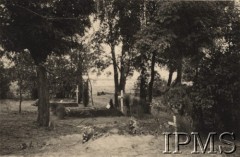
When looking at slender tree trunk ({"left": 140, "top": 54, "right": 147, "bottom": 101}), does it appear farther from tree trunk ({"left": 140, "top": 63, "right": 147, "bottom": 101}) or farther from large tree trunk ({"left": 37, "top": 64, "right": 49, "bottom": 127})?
large tree trunk ({"left": 37, "top": 64, "right": 49, "bottom": 127})

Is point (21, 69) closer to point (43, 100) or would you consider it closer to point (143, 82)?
point (43, 100)

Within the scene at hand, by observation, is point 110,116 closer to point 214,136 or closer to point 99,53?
point 99,53

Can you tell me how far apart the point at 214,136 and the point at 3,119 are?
39.7ft

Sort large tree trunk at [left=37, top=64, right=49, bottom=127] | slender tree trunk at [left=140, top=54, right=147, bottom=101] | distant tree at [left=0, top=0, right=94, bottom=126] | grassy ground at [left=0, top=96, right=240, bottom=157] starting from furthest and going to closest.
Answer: slender tree trunk at [left=140, top=54, right=147, bottom=101], large tree trunk at [left=37, top=64, right=49, bottom=127], distant tree at [left=0, top=0, right=94, bottom=126], grassy ground at [left=0, top=96, right=240, bottom=157]

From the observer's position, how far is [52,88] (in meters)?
35.5

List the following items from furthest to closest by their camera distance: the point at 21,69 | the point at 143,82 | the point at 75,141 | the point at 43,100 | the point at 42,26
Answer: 1. the point at 143,82
2. the point at 21,69
3. the point at 43,100
4. the point at 42,26
5. the point at 75,141

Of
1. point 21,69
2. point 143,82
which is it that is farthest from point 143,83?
point 21,69
